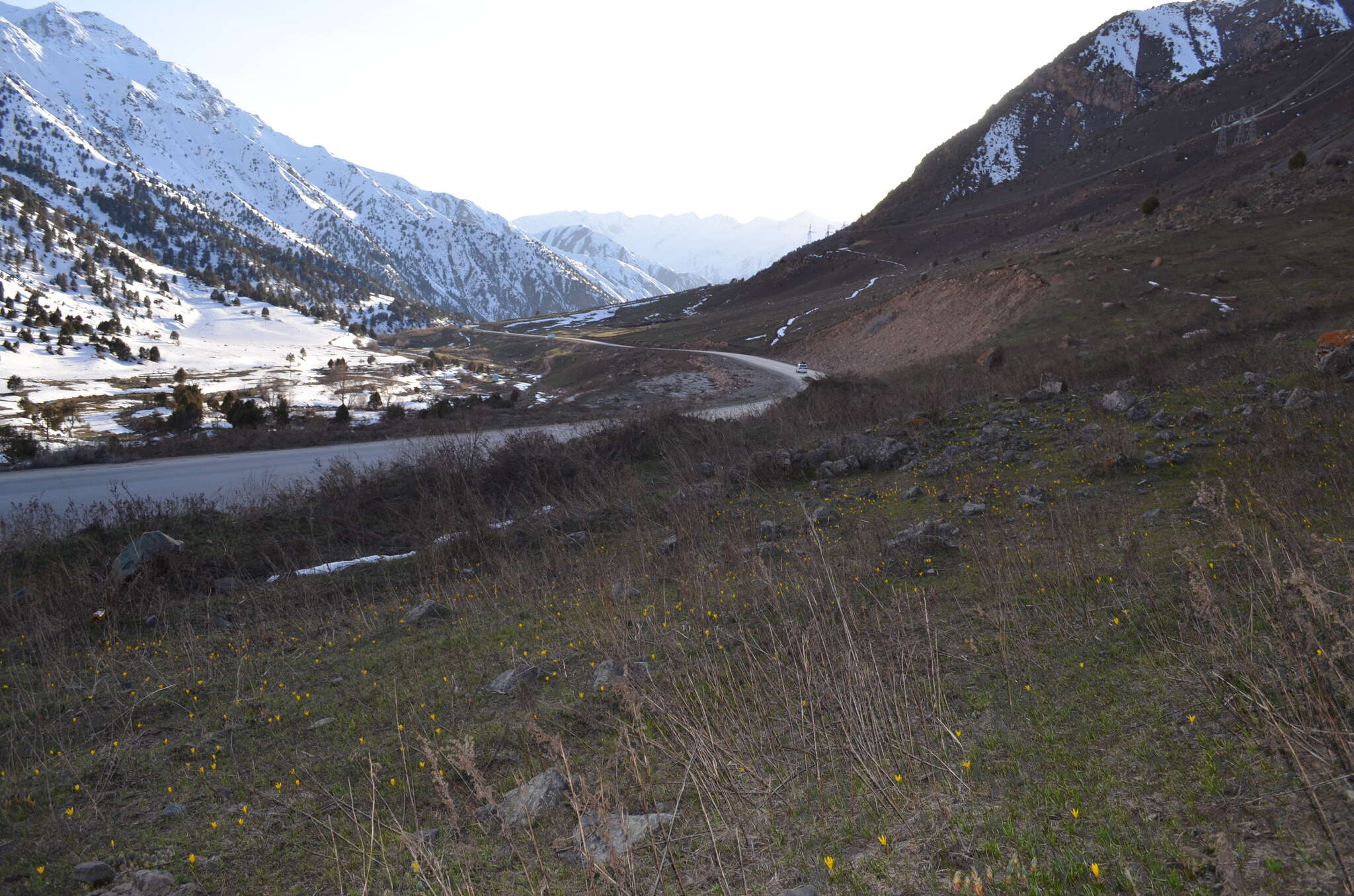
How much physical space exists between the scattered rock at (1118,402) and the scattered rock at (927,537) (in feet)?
22.2

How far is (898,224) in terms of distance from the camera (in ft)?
279

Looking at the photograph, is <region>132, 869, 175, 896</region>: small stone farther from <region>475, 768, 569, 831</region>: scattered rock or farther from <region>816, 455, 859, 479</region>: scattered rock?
<region>816, 455, 859, 479</region>: scattered rock

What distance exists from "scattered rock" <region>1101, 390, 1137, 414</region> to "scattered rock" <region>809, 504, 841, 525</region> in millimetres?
6670

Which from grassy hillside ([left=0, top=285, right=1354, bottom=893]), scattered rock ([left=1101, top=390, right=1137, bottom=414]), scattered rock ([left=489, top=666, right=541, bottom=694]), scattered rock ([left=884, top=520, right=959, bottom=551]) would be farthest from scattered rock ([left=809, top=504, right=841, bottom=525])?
scattered rock ([left=1101, top=390, right=1137, bottom=414])

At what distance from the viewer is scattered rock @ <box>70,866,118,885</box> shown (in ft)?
12.9

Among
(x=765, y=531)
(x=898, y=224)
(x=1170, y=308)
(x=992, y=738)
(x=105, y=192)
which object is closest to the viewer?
(x=992, y=738)

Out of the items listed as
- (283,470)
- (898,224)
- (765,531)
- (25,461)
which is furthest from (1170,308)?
(898,224)

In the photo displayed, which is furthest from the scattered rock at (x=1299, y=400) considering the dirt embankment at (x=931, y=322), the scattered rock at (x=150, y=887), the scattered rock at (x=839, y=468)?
the dirt embankment at (x=931, y=322)

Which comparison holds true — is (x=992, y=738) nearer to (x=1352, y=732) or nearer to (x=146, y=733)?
(x=1352, y=732)

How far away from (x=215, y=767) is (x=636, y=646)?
333 centimetres

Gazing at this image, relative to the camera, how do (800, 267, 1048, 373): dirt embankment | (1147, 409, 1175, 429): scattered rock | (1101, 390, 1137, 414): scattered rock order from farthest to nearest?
(800, 267, 1048, 373): dirt embankment → (1101, 390, 1137, 414): scattered rock → (1147, 409, 1175, 429): scattered rock

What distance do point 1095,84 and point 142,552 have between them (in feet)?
410

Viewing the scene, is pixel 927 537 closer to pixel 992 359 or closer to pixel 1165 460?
pixel 1165 460

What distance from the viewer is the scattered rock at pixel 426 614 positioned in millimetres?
8062
